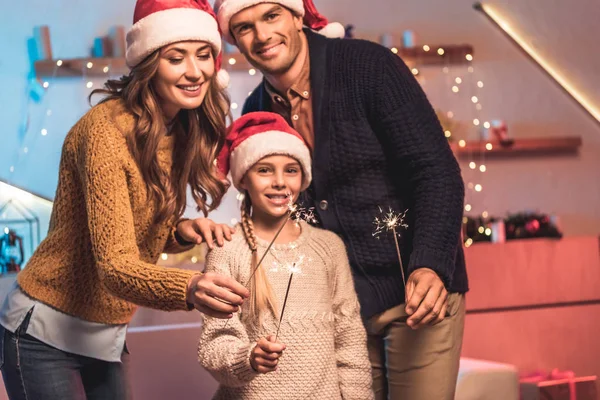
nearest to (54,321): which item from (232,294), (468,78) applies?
(232,294)

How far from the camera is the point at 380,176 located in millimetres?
1814

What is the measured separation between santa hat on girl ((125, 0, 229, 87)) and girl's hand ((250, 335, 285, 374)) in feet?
1.96

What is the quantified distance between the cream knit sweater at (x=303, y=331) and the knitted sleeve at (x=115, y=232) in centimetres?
41

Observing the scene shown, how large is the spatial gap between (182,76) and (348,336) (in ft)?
2.03

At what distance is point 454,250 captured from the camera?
1742mm

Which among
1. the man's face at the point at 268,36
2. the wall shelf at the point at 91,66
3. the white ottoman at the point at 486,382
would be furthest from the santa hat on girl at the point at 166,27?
the wall shelf at the point at 91,66

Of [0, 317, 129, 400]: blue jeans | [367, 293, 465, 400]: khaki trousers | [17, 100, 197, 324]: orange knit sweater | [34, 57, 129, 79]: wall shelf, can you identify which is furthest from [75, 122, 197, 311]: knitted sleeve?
[34, 57, 129, 79]: wall shelf

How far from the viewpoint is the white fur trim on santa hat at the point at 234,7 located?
6.24 feet

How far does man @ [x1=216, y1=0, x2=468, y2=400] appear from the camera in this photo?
175 centimetres

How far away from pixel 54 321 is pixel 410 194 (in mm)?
699

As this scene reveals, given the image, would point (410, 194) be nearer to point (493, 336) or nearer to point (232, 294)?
point (232, 294)

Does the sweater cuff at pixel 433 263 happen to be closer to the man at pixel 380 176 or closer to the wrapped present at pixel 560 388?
the man at pixel 380 176

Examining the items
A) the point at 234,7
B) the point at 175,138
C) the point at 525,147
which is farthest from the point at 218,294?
the point at 525,147

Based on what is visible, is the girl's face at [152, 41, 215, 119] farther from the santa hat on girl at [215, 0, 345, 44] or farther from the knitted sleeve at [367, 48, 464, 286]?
the knitted sleeve at [367, 48, 464, 286]
